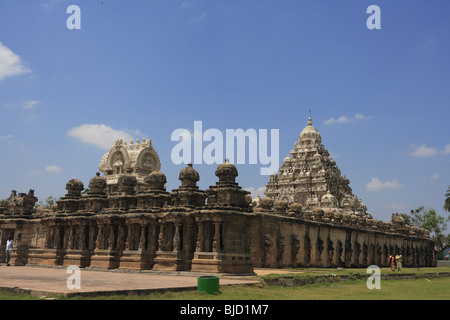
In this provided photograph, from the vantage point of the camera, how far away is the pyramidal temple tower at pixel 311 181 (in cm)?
6912

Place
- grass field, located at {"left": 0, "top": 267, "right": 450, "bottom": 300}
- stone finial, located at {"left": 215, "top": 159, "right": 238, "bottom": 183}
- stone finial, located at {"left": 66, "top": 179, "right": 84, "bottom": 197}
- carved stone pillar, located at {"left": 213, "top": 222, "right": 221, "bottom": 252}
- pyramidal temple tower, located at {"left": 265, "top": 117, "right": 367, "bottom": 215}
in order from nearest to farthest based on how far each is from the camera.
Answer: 1. grass field, located at {"left": 0, "top": 267, "right": 450, "bottom": 300}
2. carved stone pillar, located at {"left": 213, "top": 222, "right": 221, "bottom": 252}
3. stone finial, located at {"left": 215, "top": 159, "right": 238, "bottom": 183}
4. stone finial, located at {"left": 66, "top": 179, "right": 84, "bottom": 197}
5. pyramidal temple tower, located at {"left": 265, "top": 117, "right": 367, "bottom": 215}

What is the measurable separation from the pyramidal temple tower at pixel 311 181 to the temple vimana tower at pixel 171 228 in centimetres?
1668

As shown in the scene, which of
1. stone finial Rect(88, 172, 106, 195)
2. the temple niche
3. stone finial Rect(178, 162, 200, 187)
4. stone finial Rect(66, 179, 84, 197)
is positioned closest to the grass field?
stone finial Rect(178, 162, 200, 187)

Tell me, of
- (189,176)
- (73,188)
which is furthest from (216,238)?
(73,188)

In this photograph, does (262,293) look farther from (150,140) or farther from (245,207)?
(150,140)

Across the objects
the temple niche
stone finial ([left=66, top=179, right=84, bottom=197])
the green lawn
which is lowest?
the green lawn

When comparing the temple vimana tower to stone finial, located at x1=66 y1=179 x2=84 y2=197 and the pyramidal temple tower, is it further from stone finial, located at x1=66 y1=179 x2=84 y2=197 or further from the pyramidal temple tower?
the pyramidal temple tower

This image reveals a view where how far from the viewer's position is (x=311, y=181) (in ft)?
233

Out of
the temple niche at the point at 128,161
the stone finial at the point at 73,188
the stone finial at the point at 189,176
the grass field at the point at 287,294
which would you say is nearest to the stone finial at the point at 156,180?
the stone finial at the point at 189,176

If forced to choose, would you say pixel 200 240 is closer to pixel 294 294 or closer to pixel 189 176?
pixel 189 176

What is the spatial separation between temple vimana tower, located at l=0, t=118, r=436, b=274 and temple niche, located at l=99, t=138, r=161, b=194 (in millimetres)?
100

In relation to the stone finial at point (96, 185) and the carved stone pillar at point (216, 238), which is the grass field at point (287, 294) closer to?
the carved stone pillar at point (216, 238)

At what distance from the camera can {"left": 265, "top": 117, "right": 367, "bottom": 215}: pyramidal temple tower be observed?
69.1m

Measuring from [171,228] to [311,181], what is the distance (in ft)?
153
